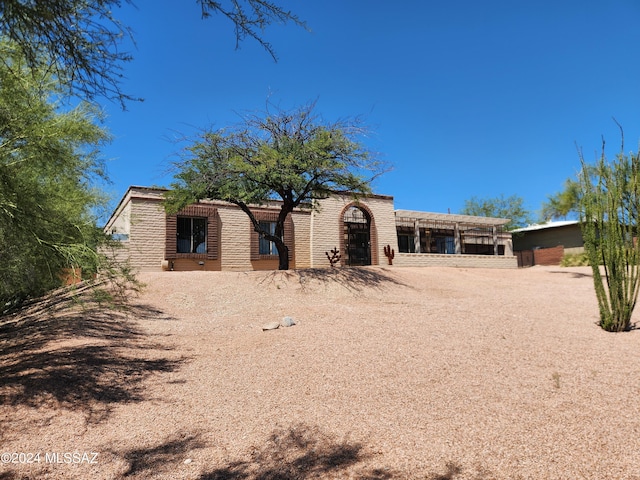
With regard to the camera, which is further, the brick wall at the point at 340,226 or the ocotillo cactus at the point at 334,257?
the brick wall at the point at 340,226

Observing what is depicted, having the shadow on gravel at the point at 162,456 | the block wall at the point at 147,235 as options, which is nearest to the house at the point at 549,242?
the block wall at the point at 147,235

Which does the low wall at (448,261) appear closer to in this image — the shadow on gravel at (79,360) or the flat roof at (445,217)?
the flat roof at (445,217)

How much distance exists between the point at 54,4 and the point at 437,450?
5.23 metres

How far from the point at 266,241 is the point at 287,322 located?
1155 centimetres

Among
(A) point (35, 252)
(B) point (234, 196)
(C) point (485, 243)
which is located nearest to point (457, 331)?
(A) point (35, 252)

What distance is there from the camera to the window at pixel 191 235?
18547mm

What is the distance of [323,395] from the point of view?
17.8 ft

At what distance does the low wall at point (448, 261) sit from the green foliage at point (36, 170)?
1652cm

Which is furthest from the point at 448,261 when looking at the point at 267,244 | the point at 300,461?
the point at 300,461

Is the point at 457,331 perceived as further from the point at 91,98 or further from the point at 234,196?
the point at 234,196

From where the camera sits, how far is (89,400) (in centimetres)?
527

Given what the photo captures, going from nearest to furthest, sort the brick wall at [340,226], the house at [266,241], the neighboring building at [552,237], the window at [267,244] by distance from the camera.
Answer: the house at [266,241]
the window at [267,244]
the brick wall at [340,226]
the neighboring building at [552,237]

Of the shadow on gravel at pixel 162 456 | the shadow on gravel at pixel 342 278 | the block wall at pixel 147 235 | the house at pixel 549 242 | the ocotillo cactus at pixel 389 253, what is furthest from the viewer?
the house at pixel 549 242

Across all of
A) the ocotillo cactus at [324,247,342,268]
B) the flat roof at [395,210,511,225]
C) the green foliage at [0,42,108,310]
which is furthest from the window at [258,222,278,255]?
the green foliage at [0,42,108,310]
